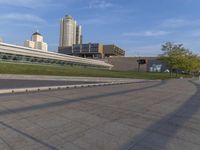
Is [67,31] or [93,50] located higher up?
[67,31]

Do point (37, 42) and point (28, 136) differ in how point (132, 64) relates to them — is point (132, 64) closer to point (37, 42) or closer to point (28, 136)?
point (37, 42)

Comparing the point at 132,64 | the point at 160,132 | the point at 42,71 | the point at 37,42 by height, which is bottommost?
the point at 160,132

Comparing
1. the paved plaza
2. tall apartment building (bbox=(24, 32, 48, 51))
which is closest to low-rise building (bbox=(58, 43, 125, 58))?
tall apartment building (bbox=(24, 32, 48, 51))

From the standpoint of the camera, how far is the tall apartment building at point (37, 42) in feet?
470

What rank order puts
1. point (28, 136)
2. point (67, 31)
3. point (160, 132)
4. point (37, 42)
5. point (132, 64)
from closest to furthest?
point (28, 136)
point (160, 132)
point (132, 64)
point (37, 42)
point (67, 31)

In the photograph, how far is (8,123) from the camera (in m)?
5.34

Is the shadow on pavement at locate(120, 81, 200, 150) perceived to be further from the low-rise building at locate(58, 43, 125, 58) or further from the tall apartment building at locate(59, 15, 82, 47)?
the tall apartment building at locate(59, 15, 82, 47)

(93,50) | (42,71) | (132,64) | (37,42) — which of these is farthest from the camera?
(37,42)

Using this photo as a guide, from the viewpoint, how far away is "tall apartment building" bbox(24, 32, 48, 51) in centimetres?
14340

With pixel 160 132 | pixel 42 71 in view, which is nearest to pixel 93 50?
pixel 42 71

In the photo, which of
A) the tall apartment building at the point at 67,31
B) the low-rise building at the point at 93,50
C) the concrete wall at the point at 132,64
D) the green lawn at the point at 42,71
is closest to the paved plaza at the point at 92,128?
the green lawn at the point at 42,71

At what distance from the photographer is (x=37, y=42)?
5856 inches

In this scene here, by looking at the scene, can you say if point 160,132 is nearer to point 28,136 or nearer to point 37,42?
point 28,136

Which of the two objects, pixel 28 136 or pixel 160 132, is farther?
pixel 160 132
